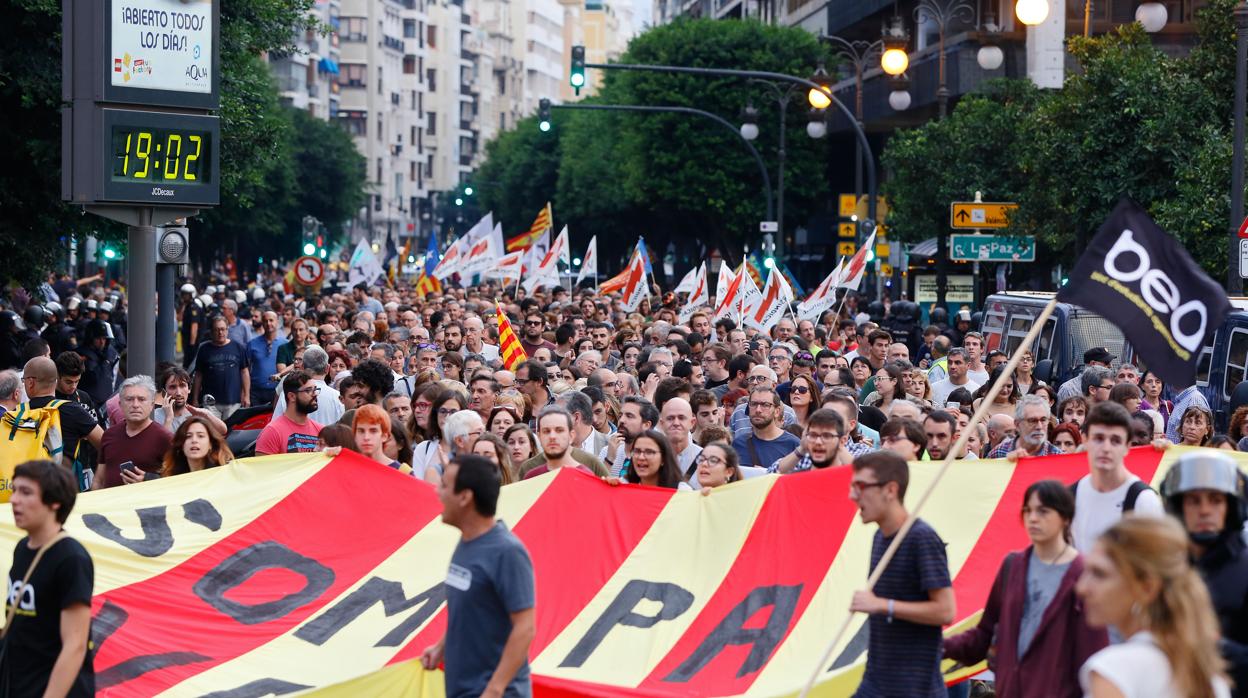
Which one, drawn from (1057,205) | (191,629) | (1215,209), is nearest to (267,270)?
(1057,205)

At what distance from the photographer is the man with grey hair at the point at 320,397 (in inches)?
535

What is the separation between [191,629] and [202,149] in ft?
27.0

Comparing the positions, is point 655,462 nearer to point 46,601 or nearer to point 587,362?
point 46,601

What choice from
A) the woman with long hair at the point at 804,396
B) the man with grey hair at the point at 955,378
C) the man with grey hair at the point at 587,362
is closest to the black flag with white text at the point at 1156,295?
the woman with long hair at the point at 804,396

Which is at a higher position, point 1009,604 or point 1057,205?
point 1057,205

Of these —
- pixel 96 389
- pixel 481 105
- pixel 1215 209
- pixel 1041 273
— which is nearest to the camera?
pixel 96 389

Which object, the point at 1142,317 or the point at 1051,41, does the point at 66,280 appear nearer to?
the point at 1051,41

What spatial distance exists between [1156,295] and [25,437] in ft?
21.3

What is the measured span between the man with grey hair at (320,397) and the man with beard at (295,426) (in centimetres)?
93

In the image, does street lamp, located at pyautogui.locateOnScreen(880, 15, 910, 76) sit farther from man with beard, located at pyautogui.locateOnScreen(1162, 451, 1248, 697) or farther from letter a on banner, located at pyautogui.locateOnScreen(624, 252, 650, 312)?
man with beard, located at pyautogui.locateOnScreen(1162, 451, 1248, 697)

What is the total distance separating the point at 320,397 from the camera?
44.9ft

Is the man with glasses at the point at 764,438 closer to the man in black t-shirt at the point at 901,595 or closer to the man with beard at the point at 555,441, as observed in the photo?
the man with beard at the point at 555,441

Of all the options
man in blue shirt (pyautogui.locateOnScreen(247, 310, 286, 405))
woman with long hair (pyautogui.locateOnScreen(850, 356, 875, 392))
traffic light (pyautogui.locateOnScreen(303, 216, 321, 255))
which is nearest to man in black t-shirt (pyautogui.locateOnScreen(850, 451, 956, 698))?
woman with long hair (pyautogui.locateOnScreen(850, 356, 875, 392))

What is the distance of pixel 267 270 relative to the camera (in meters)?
89.8
